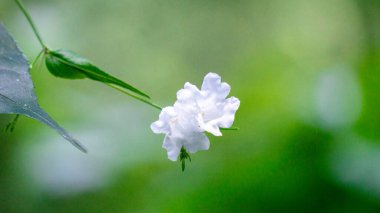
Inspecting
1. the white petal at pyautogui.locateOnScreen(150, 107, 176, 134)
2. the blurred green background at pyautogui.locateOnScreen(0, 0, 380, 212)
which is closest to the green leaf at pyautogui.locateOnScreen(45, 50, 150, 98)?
the white petal at pyautogui.locateOnScreen(150, 107, 176, 134)

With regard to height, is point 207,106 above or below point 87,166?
below

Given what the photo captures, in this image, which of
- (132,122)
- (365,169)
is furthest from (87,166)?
(365,169)

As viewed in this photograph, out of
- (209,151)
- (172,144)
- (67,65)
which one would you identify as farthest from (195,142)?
(209,151)

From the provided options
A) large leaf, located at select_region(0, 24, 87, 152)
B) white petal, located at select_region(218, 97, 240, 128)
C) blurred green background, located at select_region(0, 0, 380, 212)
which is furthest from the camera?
blurred green background, located at select_region(0, 0, 380, 212)

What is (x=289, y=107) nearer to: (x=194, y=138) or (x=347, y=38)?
(x=194, y=138)

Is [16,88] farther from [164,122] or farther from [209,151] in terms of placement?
[209,151]

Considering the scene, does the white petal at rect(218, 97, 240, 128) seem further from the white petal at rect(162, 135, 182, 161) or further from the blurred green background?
the blurred green background
